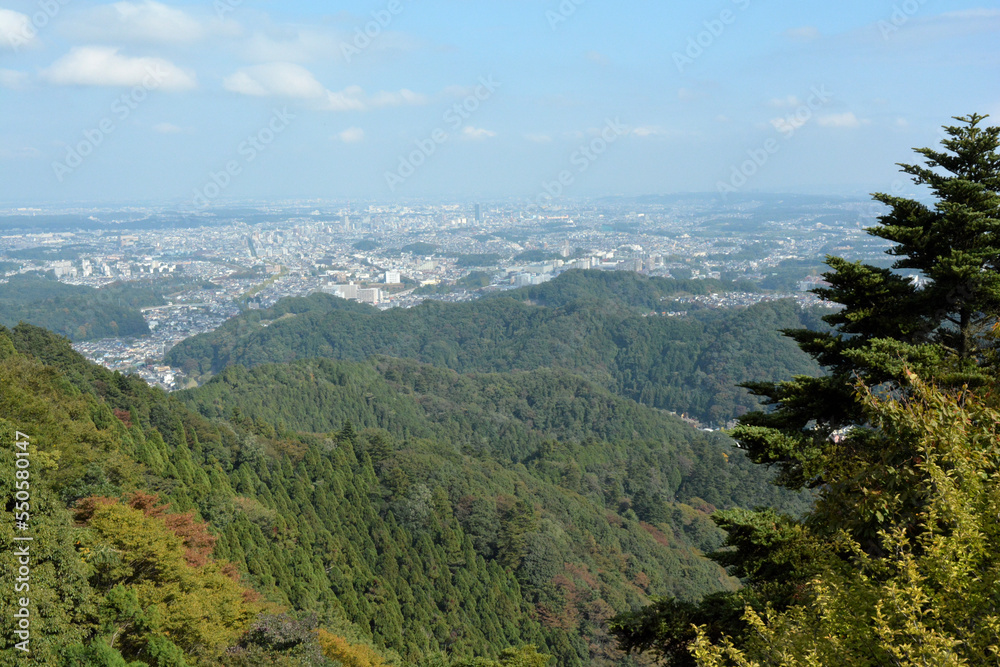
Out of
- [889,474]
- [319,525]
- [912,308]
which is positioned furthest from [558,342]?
[889,474]

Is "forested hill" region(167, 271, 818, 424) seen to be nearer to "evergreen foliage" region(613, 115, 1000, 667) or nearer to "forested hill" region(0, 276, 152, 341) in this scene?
"forested hill" region(0, 276, 152, 341)

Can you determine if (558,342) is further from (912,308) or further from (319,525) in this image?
(912,308)

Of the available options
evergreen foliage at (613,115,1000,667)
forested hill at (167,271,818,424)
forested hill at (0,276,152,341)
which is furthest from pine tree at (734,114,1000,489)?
forested hill at (0,276,152,341)

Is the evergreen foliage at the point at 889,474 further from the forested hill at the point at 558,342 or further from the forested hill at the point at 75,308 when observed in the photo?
the forested hill at the point at 75,308

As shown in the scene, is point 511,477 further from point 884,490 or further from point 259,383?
point 884,490

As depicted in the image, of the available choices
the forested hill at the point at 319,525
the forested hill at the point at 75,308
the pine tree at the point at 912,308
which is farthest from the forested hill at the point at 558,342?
the pine tree at the point at 912,308

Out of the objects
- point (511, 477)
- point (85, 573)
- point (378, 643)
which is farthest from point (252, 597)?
point (511, 477)
